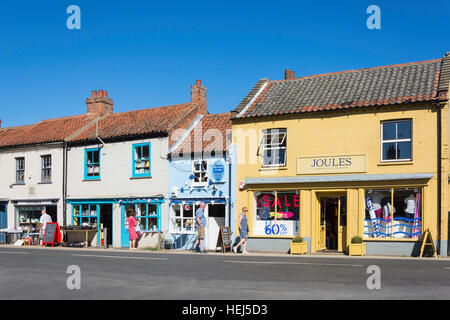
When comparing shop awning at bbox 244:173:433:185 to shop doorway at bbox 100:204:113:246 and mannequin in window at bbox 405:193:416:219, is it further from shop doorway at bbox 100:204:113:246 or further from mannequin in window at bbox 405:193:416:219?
shop doorway at bbox 100:204:113:246

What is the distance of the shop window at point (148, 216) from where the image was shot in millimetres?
28328

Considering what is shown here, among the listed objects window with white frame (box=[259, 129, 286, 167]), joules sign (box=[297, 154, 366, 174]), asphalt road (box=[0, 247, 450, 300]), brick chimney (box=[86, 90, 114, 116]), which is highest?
brick chimney (box=[86, 90, 114, 116])

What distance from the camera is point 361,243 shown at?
21906mm

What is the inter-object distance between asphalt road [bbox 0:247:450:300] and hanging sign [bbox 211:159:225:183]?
26.9 ft

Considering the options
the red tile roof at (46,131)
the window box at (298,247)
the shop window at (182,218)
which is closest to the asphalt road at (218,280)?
the window box at (298,247)

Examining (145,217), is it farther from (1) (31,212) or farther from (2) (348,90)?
(2) (348,90)

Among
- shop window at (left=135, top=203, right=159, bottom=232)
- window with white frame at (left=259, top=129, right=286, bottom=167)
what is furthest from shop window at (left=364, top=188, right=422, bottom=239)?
shop window at (left=135, top=203, right=159, bottom=232)

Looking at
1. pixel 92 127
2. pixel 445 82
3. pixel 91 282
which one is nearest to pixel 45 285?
pixel 91 282

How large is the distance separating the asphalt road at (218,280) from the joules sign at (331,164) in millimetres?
6667

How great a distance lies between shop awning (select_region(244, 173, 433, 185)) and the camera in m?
21.6

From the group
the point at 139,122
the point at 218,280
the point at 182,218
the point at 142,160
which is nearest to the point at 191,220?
the point at 182,218

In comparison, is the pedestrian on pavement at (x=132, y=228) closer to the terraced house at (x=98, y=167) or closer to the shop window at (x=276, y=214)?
the terraced house at (x=98, y=167)

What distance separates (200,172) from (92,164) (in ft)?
23.9

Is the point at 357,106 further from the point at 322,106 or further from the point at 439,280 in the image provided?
the point at 439,280
